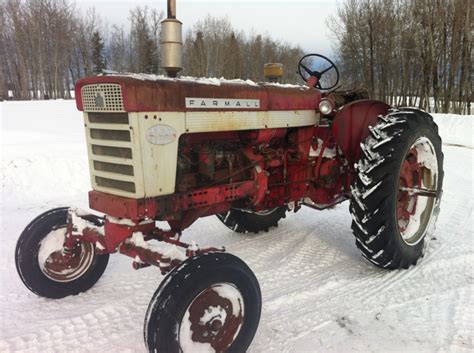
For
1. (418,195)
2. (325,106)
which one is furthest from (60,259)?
(418,195)

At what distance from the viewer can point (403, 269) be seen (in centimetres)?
341

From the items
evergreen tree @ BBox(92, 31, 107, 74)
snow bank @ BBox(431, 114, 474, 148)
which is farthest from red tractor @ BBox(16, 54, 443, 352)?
evergreen tree @ BBox(92, 31, 107, 74)

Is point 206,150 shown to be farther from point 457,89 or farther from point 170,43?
point 457,89

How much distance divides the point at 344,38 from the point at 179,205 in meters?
23.0

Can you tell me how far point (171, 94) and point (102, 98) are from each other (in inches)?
15.8

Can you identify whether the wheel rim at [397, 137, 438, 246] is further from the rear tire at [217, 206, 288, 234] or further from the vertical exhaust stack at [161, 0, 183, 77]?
the vertical exhaust stack at [161, 0, 183, 77]

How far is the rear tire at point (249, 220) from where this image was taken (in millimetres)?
4215

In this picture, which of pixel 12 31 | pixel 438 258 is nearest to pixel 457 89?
pixel 438 258

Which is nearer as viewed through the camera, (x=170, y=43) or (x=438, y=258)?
(x=170, y=43)

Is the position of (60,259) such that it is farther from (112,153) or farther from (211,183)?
(211,183)

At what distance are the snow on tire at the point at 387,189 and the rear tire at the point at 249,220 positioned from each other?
115cm

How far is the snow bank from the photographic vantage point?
488 inches

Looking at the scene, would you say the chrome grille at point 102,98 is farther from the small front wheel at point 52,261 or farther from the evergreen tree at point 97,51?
the evergreen tree at point 97,51

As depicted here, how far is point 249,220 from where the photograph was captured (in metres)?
4.24
